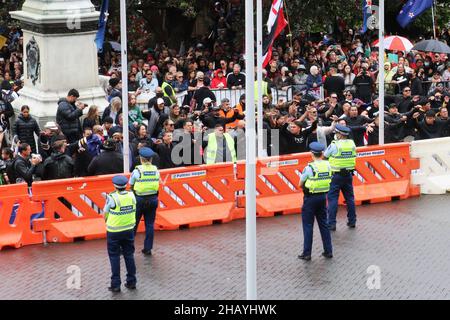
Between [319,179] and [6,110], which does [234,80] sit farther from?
[319,179]

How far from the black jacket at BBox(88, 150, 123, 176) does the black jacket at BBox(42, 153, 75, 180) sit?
34 cm

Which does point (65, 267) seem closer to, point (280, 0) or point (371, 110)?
point (280, 0)

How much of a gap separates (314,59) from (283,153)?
929 centimetres

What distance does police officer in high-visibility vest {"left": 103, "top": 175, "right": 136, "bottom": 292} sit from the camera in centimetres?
1627

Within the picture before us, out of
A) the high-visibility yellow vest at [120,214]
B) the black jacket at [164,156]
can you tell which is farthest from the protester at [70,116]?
the high-visibility yellow vest at [120,214]

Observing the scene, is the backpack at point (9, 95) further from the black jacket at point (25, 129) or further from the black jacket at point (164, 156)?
the black jacket at point (164, 156)

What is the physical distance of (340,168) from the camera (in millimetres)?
19172

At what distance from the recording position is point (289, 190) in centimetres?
2061

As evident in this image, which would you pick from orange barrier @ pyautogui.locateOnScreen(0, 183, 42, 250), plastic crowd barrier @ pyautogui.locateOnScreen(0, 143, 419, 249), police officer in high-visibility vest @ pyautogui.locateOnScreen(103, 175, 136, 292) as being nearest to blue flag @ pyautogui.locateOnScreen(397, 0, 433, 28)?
plastic crowd barrier @ pyautogui.locateOnScreen(0, 143, 419, 249)

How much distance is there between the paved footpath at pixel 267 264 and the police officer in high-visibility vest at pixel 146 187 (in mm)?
625

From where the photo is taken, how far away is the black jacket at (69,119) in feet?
72.8

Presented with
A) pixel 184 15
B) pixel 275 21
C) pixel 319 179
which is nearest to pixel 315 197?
pixel 319 179

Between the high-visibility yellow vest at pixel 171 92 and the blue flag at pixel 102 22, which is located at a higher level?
the blue flag at pixel 102 22

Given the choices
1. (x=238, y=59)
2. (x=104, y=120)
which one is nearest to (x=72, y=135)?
(x=104, y=120)
